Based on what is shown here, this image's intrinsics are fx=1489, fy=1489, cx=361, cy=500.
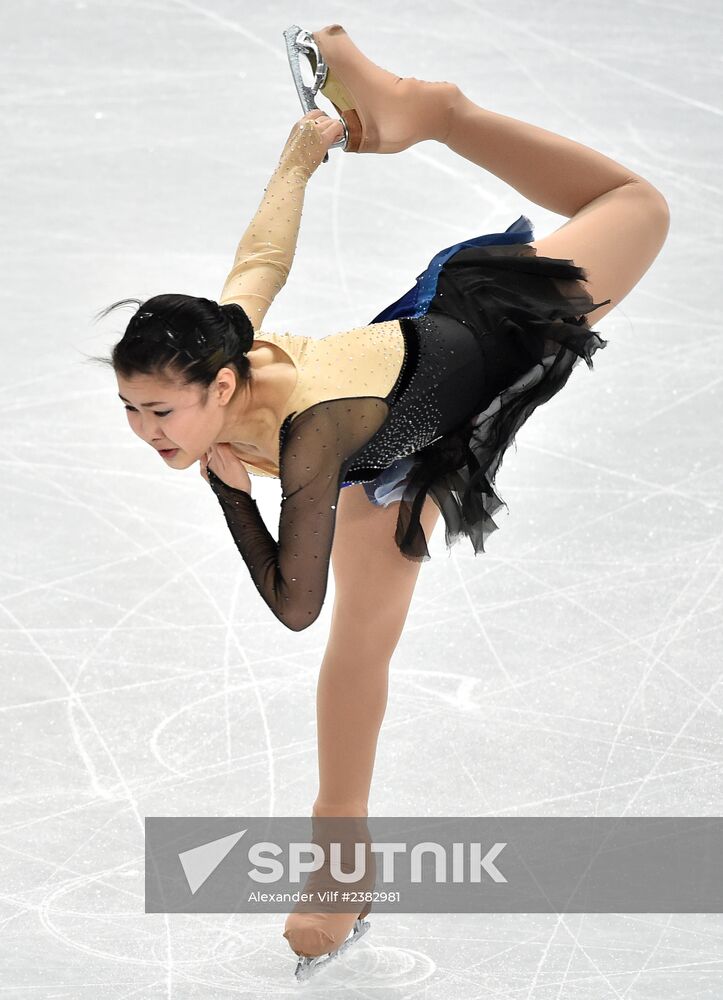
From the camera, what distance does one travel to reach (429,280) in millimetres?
2430

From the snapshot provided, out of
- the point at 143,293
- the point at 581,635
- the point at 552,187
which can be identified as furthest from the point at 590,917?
the point at 143,293

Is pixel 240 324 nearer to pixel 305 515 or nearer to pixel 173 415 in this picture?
pixel 173 415

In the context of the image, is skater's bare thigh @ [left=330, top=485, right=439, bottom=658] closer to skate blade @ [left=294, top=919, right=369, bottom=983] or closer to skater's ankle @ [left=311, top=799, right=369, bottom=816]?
skater's ankle @ [left=311, top=799, right=369, bottom=816]

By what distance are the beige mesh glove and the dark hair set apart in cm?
21

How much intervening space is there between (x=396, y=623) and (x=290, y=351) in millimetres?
537

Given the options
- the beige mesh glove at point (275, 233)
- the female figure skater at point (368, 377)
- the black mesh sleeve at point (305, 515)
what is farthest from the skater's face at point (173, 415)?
the beige mesh glove at point (275, 233)

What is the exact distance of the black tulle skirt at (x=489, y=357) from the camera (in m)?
2.37

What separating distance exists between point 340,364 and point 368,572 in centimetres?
40

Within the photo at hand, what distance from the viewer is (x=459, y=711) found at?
2924mm

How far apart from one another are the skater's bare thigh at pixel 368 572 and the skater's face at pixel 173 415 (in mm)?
412

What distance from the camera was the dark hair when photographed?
76.8 inches

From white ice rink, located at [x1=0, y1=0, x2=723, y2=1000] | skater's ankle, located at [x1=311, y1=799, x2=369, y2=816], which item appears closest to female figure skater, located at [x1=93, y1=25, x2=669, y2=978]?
skater's ankle, located at [x1=311, y1=799, x2=369, y2=816]

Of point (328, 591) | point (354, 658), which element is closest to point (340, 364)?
point (354, 658)

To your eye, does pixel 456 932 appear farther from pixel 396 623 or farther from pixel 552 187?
pixel 552 187
